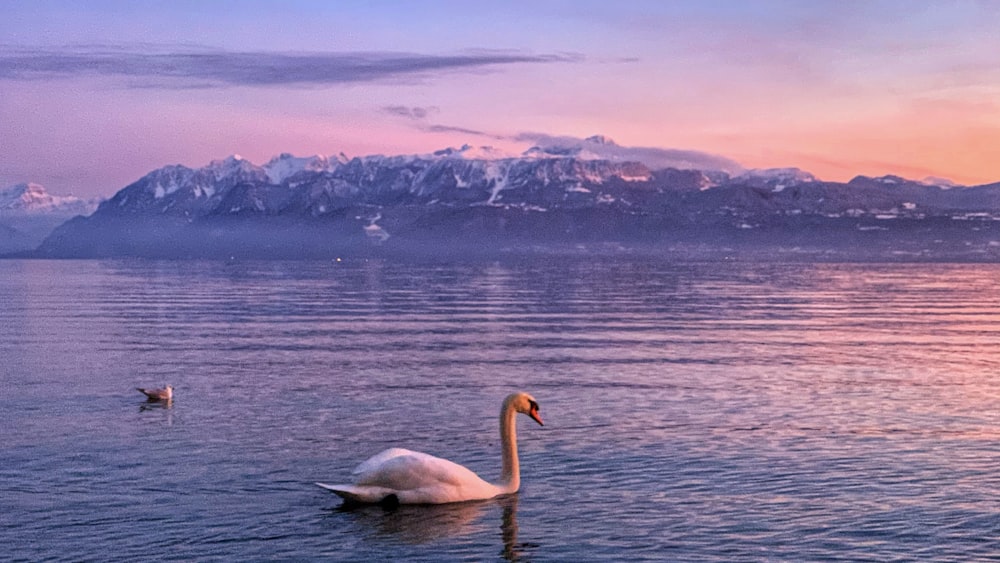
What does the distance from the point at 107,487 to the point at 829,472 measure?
43.9 ft

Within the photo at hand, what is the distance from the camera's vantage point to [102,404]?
33.8 m

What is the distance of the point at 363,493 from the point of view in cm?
2098

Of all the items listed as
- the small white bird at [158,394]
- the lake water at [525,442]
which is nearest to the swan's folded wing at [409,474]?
the lake water at [525,442]

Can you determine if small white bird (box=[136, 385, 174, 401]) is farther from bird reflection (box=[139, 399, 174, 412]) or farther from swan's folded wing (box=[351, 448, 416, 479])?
swan's folded wing (box=[351, 448, 416, 479])

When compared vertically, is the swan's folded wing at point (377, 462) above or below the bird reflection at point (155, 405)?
above

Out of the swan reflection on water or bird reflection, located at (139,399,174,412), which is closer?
the swan reflection on water

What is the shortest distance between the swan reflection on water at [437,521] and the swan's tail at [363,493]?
177 mm

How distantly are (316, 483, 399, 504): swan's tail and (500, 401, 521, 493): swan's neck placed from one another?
2.10 meters

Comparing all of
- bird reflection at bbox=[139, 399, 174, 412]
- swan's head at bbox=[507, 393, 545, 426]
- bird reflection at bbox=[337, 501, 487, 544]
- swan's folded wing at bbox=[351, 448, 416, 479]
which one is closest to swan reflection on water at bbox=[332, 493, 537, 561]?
bird reflection at bbox=[337, 501, 487, 544]

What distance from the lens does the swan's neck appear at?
2214cm

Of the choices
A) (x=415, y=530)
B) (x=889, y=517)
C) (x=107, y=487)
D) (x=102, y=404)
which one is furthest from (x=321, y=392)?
(x=889, y=517)

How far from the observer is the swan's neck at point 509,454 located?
22.1m

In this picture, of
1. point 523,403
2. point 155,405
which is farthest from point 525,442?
point 155,405

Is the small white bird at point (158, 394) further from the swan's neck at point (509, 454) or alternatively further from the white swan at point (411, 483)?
the swan's neck at point (509, 454)
